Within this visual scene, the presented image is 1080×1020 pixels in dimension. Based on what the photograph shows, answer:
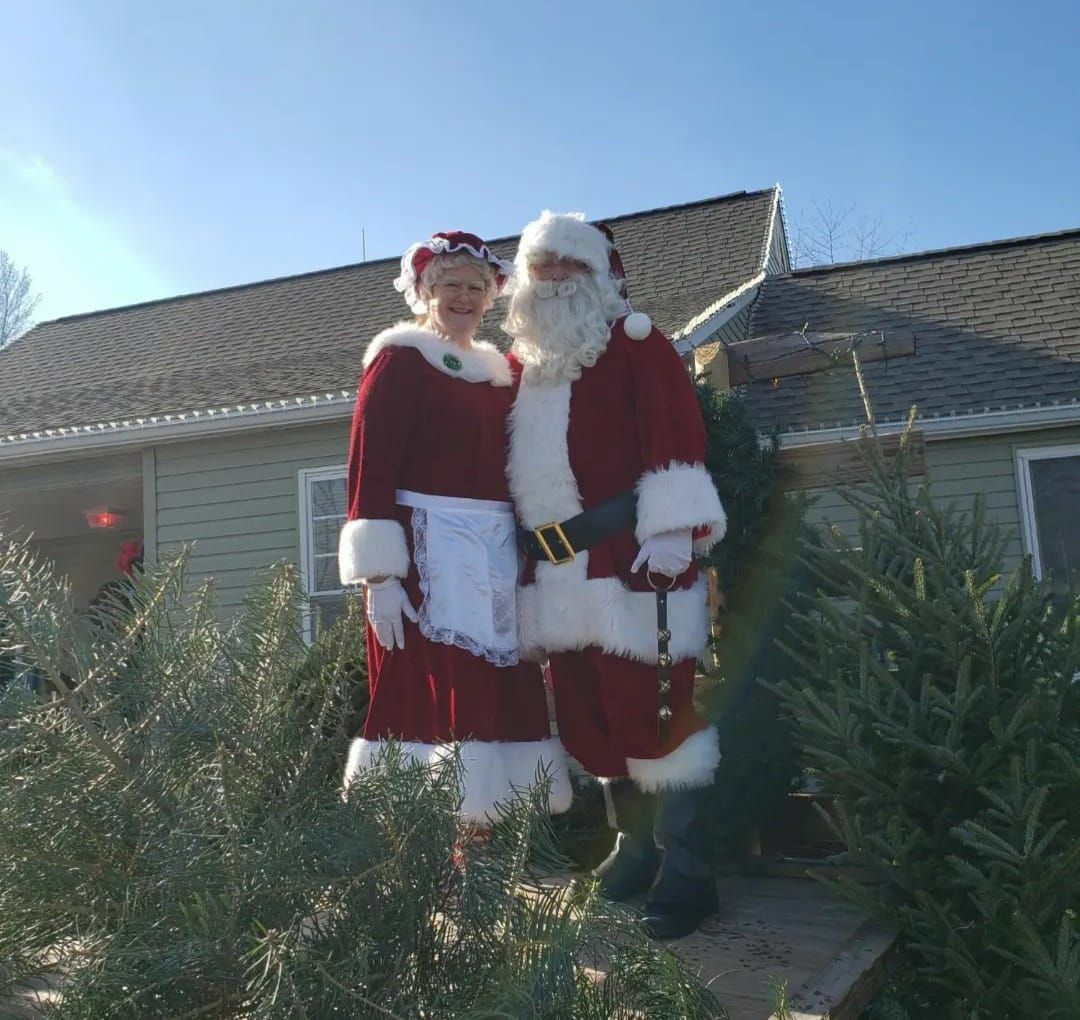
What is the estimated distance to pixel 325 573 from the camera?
8.02 m

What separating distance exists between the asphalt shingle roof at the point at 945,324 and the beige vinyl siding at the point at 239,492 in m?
3.43

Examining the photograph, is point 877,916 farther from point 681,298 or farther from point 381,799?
point 681,298

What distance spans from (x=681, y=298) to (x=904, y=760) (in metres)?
6.44

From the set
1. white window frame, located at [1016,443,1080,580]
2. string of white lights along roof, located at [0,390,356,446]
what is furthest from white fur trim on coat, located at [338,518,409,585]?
white window frame, located at [1016,443,1080,580]

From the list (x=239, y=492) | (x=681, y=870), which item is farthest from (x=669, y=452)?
(x=239, y=492)

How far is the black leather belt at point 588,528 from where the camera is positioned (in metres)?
2.80

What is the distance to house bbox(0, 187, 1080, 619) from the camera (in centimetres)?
746

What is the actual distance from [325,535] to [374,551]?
17.8ft

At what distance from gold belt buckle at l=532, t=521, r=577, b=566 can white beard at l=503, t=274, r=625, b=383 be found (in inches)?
17.5

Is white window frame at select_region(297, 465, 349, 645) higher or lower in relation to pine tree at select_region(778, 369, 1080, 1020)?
higher

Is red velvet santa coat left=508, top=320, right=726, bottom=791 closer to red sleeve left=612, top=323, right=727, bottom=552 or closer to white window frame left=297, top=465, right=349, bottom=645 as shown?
red sleeve left=612, top=323, right=727, bottom=552

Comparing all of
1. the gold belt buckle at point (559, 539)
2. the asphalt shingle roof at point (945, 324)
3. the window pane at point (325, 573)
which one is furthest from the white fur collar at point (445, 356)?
the window pane at point (325, 573)

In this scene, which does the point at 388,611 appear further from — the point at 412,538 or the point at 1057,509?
the point at 1057,509

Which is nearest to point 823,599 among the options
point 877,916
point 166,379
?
point 877,916
